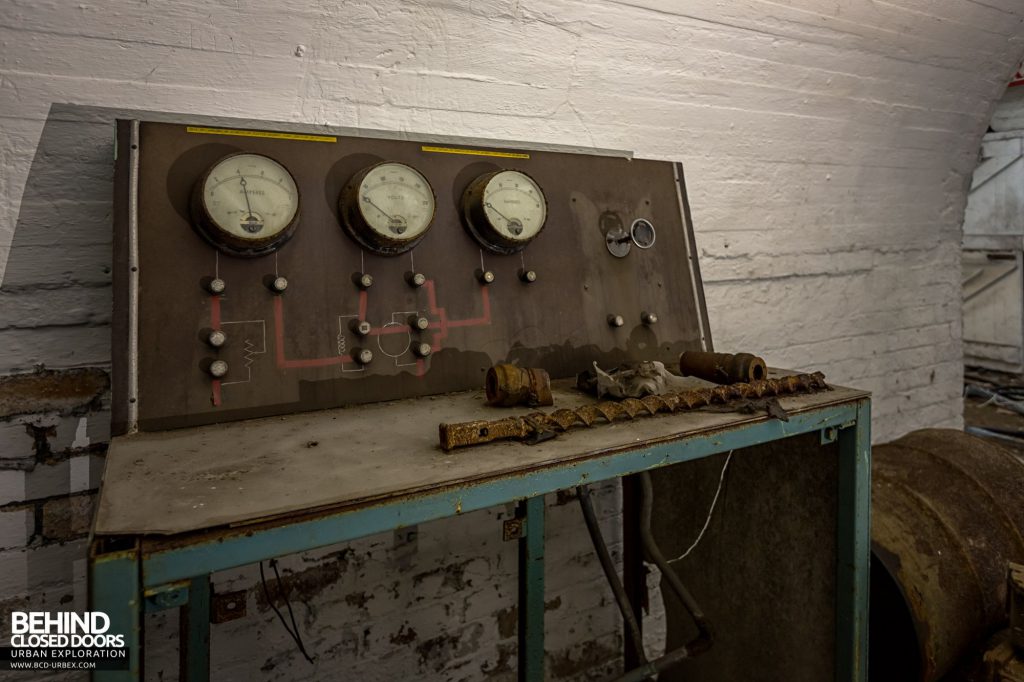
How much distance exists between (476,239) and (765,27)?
1226 millimetres

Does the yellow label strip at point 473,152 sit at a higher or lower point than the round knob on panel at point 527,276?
higher

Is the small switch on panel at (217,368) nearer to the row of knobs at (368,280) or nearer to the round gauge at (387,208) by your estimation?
the row of knobs at (368,280)

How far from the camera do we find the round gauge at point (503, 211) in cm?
118

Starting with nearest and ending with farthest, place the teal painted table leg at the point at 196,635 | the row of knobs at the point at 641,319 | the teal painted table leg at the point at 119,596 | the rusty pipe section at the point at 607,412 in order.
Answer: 1. the teal painted table leg at the point at 119,596
2. the rusty pipe section at the point at 607,412
3. the teal painted table leg at the point at 196,635
4. the row of knobs at the point at 641,319

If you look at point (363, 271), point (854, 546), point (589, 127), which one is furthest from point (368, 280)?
point (854, 546)

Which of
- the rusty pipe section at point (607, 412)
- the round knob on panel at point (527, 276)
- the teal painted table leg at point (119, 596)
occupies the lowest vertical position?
the teal painted table leg at point (119, 596)

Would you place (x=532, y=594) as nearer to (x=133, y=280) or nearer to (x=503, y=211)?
(x=503, y=211)

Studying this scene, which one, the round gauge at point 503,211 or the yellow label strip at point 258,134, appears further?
the round gauge at point 503,211

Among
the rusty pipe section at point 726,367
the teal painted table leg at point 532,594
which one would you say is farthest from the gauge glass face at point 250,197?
the rusty pipe section at point 726,367

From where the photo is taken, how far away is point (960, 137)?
2.49 metres

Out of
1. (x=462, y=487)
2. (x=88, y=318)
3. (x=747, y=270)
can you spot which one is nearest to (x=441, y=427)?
(x=462, y=487)

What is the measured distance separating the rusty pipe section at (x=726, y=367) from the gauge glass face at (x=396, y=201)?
1.93 feet

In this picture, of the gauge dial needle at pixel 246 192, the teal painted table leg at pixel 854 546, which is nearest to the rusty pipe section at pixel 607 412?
the teal painted table leg at pixel 854 546

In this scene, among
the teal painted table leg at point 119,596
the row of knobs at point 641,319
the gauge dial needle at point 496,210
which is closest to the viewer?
the teal painted table leg at point 119,596
